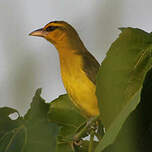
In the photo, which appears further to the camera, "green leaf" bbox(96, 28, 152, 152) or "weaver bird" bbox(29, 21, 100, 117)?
"weaver bird" bbox(29, 21, 100, 117)

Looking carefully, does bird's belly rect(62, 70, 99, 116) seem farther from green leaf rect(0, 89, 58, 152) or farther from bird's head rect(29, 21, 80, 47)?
green leaf rect(0, 89, 58, 152)

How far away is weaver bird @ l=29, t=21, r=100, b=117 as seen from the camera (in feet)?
2.06

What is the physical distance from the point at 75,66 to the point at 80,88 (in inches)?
2.2

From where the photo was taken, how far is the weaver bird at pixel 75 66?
0.63m

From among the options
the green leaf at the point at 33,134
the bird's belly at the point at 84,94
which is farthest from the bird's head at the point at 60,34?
the green leaf at the point at 33,134

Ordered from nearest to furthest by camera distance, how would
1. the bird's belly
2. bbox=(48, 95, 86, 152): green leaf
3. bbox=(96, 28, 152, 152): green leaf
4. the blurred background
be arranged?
1. bbox=(96, 28, 152, 152): green leaf
2. bbox=(48, 95, 86, 152): green leaf
3. the bird's belly
4. the blurred background

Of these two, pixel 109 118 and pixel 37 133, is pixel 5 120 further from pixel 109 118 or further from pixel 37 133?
pixel 109 118

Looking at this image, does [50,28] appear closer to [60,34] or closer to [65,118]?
[60,34]

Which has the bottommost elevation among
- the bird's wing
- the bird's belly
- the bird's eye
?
the bird's belly

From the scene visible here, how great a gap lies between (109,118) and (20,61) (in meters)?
0.42

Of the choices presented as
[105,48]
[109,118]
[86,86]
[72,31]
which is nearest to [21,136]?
[109,118]

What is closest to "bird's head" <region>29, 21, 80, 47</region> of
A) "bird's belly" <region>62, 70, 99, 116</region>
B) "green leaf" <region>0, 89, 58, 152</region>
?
"bird's belly" <region>62, 70, 99, 116</region>

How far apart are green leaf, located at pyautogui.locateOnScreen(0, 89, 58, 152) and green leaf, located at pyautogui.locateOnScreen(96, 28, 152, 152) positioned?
0.09 meters

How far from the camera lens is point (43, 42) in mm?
1002
